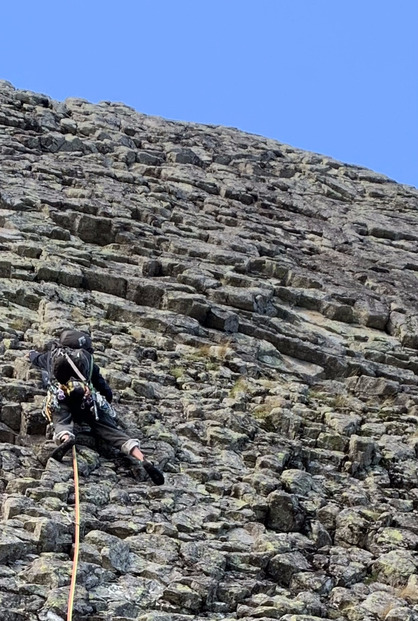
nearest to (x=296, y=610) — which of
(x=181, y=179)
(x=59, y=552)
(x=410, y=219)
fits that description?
(x=59, y=552)

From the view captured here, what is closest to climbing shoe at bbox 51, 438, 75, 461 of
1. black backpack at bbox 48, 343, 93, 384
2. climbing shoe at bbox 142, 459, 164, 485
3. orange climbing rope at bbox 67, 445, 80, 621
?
orange climbing rope at bbox 67, 445, 80, 621

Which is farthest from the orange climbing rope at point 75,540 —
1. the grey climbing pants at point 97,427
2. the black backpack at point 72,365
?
the black backpack at point 72,365

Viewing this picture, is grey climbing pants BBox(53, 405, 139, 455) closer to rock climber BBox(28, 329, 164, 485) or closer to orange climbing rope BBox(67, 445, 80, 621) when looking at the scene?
rock climber BBox(28, 329, 164, 485)

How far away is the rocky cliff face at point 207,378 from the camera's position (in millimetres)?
13977

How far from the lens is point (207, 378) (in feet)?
67.1

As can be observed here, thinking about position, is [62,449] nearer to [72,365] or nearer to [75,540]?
[72,365]

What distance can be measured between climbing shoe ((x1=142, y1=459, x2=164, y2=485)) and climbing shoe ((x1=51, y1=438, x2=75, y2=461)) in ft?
3.37

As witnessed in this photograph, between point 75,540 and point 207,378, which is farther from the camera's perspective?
point 207,378

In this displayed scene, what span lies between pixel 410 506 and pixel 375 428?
9.39ft

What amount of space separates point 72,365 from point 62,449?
1503 millimetres

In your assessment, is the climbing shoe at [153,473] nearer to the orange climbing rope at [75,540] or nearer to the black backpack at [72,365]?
the orange climbing rope at [75,540]

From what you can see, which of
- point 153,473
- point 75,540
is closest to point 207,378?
point 153,473

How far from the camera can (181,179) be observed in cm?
3394

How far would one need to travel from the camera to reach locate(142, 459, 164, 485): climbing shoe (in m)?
15.8
